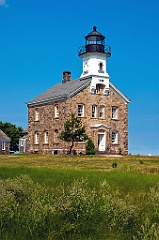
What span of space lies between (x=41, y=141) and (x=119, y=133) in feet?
30.4

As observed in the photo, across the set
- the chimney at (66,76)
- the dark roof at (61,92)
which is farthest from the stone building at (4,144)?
the chimney at (66,76)

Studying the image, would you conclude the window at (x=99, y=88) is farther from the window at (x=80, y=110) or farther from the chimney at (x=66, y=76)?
the chimney at (x=66, y=76)

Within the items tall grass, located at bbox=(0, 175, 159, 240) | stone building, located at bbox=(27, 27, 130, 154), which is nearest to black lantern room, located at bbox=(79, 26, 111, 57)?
stone building, located at bbox=(27, 27, 130, 154)

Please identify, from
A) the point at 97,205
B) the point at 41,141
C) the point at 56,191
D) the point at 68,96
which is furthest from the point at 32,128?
the point at 97,205

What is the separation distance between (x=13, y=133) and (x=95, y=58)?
69.5 feet

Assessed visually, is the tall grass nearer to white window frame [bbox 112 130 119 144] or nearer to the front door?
the front door

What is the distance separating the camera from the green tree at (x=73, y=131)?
46.9 m

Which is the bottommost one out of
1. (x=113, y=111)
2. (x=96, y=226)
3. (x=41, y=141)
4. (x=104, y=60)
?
(x=96, y=226)

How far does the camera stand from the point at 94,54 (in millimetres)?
52531

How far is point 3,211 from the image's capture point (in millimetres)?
9812

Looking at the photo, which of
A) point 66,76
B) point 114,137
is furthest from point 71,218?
point 66,76

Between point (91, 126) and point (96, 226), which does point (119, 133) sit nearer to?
point (91, 126)

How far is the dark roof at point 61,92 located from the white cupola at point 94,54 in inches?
57.7

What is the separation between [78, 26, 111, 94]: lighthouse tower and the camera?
52531 mm
